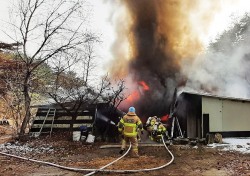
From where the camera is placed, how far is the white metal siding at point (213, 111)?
17.2 m

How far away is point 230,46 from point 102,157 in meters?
32.4

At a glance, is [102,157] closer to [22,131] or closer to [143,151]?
[143,151]

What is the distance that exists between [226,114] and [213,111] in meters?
0.89

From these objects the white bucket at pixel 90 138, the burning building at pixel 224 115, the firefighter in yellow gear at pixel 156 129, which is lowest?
the white bucket at pixel 90 138

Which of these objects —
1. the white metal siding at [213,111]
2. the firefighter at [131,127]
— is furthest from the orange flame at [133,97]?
the firefighter at [131,127]

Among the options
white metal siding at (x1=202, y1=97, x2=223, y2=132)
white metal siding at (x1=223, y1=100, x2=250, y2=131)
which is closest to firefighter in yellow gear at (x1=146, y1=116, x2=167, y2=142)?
white metal siding at (x1=202, y1=97, x2=223, y2=132)

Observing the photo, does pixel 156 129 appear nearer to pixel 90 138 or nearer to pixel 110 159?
pixel 90 138

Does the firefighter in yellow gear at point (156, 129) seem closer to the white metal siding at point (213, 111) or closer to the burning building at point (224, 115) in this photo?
the burning building at point (224, 115)

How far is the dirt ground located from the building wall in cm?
371

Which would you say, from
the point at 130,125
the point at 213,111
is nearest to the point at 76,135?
the point at 130,125

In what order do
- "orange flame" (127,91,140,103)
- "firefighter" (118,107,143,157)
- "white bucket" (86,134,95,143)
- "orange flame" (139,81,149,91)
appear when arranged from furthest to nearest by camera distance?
"orange flame" (139,81,149,91) < "orange flame" (127,91,140,103) < "white bucket" (86,134,95,143) < "firefighter" (118,107,143,157)

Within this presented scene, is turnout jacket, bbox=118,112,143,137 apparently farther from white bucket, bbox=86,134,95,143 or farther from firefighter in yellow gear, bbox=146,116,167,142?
white bucket, bbox=86,134,95,143

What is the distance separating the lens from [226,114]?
691 inches

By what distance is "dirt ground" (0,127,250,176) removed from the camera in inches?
357
